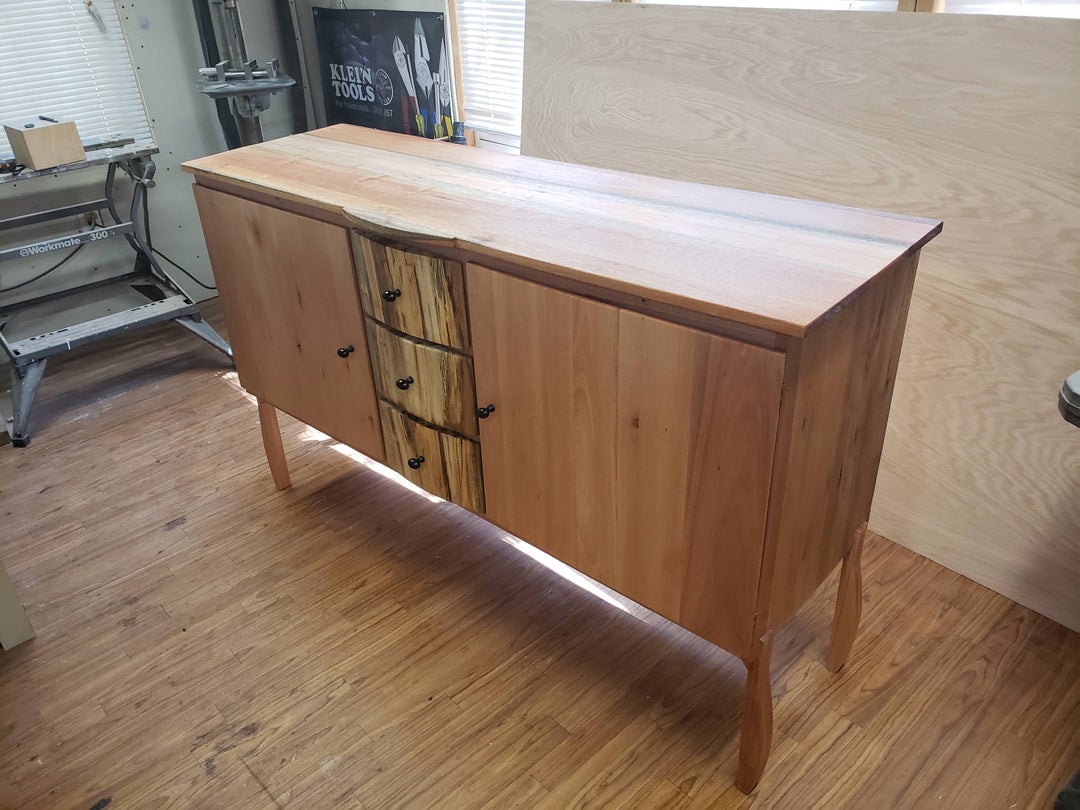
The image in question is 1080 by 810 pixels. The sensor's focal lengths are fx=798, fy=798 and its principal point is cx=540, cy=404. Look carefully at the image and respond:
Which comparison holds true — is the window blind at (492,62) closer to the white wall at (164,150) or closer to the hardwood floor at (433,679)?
the white wall at (164,150)

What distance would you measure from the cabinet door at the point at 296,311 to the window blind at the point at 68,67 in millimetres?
1598

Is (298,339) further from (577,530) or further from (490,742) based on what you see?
(490,742)

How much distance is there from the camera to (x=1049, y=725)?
4.82ft

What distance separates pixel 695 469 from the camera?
3.73ft

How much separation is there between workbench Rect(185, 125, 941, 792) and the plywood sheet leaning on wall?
0.39 metres

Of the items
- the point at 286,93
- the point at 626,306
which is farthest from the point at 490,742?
the point at 286,93

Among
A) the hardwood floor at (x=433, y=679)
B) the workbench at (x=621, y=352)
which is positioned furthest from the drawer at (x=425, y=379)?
the hardwood floor at (x=433, y=679)

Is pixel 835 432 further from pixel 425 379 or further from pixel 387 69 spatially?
pixel 387 69

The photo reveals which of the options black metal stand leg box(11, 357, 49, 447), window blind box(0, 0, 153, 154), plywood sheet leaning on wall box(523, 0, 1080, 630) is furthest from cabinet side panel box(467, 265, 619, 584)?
window blind box(0, 0, 153, 154)

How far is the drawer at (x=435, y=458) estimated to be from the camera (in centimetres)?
152

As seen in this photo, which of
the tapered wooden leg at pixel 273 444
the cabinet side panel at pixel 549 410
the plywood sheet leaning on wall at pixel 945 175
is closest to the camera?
the cabinet side panel at pixel 549 410

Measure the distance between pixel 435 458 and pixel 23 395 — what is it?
5.74 ft

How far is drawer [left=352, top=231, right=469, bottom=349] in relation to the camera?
1.34 meters

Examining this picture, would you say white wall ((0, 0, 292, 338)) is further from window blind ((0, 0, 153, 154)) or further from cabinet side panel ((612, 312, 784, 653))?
cabinet side panel ((612, 312, 784, 653))
